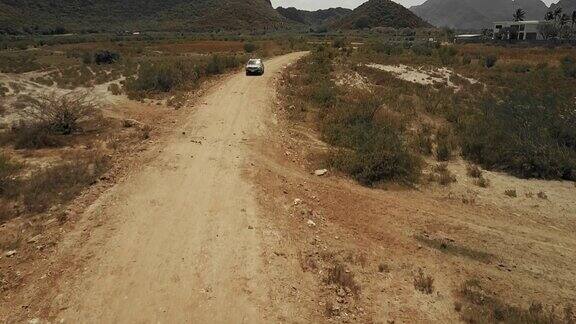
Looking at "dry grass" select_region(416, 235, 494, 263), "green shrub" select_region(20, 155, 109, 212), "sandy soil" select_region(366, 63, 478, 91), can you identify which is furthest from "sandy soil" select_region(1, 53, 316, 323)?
"sandy soil" select_region(366, 63, 478, 91)

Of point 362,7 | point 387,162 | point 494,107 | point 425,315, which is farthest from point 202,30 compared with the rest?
point 425,315

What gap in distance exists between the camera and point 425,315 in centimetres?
823

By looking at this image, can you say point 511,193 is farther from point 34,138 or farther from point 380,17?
point 380,17

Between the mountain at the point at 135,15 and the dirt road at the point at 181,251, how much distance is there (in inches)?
3743

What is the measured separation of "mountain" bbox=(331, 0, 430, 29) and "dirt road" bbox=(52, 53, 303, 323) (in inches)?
5190

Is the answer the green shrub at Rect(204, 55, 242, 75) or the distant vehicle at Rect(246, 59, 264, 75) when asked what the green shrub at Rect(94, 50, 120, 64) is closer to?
the green shrub at Rect(204, 55, 242, 75)

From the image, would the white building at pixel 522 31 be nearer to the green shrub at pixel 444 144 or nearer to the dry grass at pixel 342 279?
the green shrub at pixel 444 144

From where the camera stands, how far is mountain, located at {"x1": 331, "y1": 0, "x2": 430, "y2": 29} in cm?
13788

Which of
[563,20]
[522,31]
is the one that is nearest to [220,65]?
[522,31]

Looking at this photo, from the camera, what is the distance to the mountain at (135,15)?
333ft

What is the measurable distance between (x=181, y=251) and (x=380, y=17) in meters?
144

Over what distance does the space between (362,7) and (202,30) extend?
67.0m

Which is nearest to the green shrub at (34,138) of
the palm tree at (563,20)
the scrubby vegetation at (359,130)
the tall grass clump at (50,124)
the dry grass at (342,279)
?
the tall grass clump at (50,124)

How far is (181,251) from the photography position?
30.7 feet
